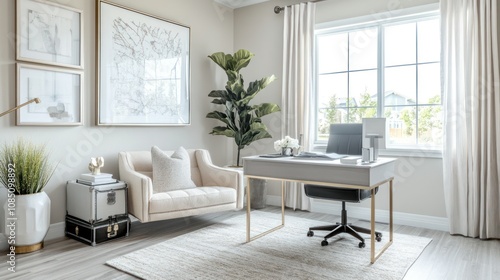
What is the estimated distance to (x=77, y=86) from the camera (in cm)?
347

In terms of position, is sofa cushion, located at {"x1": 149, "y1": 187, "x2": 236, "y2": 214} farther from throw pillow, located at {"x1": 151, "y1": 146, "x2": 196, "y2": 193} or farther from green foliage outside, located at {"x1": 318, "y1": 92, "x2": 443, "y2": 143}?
green foliage outside, located at {"x1": 318, "y1": 92, "x2": 443, "y2": 143}

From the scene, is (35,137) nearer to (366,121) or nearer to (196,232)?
(196,232)

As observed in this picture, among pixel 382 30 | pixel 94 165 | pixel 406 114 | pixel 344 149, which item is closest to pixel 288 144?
pixel 344 149

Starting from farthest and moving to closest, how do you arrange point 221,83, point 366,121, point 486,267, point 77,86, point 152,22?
point 221,83 → point 152,22 → point 77,86 → point 366,121 → point 486,267

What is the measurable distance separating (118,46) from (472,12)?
3610mm

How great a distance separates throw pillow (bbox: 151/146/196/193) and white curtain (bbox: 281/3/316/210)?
5.11 ft

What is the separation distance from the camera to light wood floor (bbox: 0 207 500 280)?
252 cm

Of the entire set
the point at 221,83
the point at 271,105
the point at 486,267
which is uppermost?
the point at 221,83

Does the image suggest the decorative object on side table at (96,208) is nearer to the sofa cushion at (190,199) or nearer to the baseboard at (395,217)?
the sofa cushion at (190,199)

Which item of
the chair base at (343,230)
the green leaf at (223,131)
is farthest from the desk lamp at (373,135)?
the green leaf at (223,131)

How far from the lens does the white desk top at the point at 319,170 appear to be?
2.60 meters

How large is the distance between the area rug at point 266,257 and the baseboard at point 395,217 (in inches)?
19.7

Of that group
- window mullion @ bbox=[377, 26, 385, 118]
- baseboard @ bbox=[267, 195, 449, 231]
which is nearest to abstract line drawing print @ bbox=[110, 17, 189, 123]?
baseboard @ bbox=[267, 195, 449, 231]

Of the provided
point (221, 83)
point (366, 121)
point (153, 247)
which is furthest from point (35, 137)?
point (366, 121)
